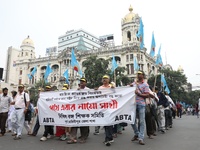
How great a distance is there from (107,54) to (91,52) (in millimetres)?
4713

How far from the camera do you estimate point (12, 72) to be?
3127 inches

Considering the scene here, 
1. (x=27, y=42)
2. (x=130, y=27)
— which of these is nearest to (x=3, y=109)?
(x=130, y=27)

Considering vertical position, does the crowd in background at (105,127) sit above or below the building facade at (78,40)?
below

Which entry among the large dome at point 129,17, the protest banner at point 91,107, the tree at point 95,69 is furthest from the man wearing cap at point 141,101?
the large dome at point 129,17

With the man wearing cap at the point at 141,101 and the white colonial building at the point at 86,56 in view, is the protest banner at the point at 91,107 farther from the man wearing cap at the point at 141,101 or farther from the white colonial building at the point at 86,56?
the white colonial building at the point at 86,56

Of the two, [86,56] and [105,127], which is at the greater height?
[86,56]

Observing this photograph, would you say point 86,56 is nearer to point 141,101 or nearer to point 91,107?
point 91,107

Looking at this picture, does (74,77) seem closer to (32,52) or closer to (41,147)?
(32,52)

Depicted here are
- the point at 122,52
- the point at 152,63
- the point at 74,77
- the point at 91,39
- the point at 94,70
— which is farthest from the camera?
the point at 91,39

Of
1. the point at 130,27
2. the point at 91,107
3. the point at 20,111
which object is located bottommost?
the point at 20,111

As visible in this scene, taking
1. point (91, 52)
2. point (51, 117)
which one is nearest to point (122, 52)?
point (91, 52)

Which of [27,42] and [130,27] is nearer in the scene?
[130,27]

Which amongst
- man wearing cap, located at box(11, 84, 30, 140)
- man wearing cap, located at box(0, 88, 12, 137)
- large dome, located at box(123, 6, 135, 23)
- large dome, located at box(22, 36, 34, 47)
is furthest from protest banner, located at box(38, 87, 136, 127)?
large dome, located at box(22, 36, 34, 47)

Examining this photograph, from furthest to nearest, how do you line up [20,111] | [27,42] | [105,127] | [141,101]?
[27,42], [20,111], [141,101], [105,127]
